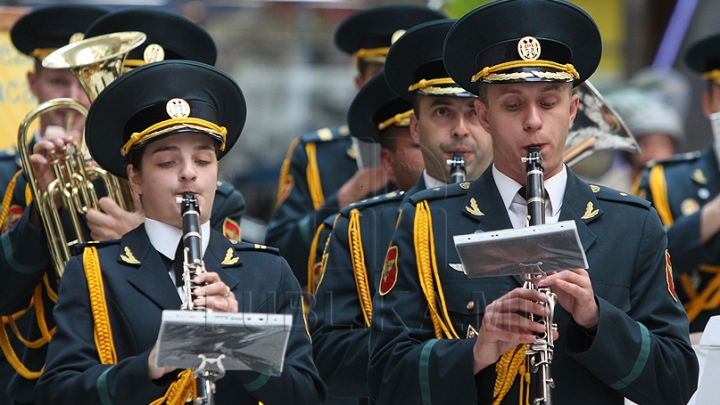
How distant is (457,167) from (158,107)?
5.10 ft

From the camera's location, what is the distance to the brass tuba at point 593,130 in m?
6.39

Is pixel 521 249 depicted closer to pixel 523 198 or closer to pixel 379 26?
pixel 523 198

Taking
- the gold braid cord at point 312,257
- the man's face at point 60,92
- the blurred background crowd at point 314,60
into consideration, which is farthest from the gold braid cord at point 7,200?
the blurred background crowd at point 314,60

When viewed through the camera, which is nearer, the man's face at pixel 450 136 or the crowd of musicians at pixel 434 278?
the crowd of musicians at pixel 434 278

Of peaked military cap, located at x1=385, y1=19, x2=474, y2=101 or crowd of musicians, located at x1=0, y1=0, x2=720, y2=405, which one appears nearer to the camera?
crowd of musicians, located at x1=0, y1=0, x2=720, y2=405

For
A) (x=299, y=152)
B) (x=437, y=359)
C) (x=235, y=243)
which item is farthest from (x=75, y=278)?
(x=299, y=152)

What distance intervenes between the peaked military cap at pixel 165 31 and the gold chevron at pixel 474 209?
2341 millimetres

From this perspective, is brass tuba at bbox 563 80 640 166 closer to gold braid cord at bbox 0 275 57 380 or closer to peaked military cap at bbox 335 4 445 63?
peaked military cap at bbox 335 4 445 63

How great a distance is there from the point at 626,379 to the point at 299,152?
4207mm

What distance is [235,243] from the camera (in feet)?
16.2

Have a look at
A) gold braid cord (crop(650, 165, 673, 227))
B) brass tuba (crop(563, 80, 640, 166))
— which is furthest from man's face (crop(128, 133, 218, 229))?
gold braid cord (crop(650, 165, 673, 227))

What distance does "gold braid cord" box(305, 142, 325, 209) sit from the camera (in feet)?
26.3

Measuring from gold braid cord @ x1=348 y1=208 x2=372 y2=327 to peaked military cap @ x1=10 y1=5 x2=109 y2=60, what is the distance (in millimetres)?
2146

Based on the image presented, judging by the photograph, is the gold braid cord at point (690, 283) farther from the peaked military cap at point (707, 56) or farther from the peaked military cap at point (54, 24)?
the peaked military cap at point (54, 24)
